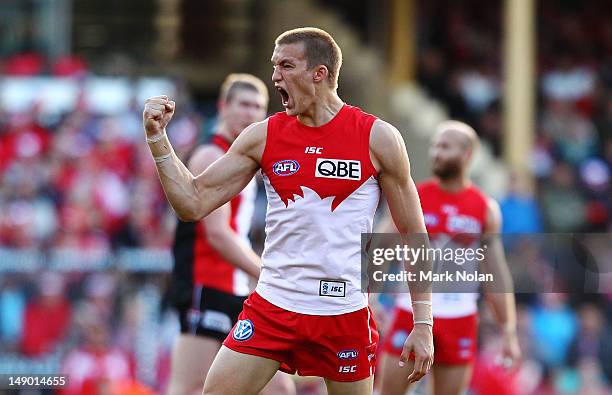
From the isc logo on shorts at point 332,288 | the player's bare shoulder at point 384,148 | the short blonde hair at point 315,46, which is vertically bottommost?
the isc logo on shorts at point 332,288

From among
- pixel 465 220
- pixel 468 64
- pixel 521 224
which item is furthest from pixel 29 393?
pixel 468 64

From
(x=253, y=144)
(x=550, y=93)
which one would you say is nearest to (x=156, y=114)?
(x=253, y=144)

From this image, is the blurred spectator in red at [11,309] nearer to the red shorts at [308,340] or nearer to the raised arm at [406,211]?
the red shorts at [308,340]

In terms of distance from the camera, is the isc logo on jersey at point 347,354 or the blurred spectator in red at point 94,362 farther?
the blurred spectator in red at point 94,362

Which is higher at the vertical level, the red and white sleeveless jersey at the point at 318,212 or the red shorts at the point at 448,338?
the red and white sleeveless jersey at the point at 318,212

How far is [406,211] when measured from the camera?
6625 millimetres

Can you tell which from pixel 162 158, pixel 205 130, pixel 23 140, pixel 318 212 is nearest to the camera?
pixel 162 158

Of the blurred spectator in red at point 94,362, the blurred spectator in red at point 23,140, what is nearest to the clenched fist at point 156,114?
the blurred spectator in red at point 94,362

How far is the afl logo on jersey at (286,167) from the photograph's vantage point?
255 inches

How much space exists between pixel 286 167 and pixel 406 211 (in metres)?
0.64

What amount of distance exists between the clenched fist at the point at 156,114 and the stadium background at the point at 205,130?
2.85 m

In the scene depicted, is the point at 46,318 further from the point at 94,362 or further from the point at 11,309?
the point at 94,362

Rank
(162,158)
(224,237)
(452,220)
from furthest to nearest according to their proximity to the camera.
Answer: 1. (452,220)
2. (224,237)
3. (162,158)

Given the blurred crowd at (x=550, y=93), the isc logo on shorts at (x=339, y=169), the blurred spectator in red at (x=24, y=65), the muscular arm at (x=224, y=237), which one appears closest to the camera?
the isc logo on shorts at (x=339, y=169)
